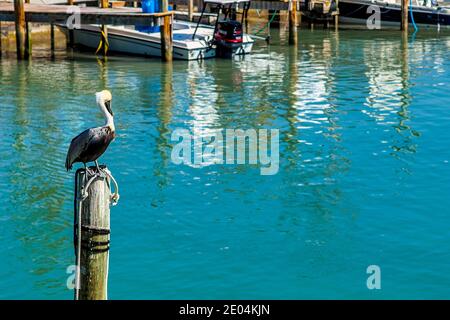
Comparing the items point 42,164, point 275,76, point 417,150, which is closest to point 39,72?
point 275,76

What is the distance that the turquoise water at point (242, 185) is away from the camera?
13961 mm

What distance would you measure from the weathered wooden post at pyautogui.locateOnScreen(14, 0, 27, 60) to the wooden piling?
21060 millimetres

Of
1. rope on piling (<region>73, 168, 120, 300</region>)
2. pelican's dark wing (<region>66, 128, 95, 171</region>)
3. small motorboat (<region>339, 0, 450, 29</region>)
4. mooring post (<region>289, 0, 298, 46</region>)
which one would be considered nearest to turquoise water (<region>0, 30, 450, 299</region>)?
pelican's dark wing (<region>66, 128, 95, 171</region>)

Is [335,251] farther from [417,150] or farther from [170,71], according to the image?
[170,71]

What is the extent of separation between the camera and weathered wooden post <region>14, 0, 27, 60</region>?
30.0 m

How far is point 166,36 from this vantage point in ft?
101

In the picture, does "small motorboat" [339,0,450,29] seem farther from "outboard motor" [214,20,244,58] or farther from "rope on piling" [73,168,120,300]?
"rope on piling" [73,168,120,300]

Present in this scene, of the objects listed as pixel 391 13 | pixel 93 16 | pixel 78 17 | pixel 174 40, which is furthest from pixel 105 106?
pixel 391 13

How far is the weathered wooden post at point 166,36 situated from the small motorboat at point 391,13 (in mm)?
15067

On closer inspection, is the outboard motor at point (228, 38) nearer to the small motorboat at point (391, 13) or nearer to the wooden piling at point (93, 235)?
the small motorboat at point (391, 13)

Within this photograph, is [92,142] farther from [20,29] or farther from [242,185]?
[20,29]

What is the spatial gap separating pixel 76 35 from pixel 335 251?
72.8 feet

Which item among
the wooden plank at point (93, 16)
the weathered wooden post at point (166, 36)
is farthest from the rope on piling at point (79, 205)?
Result: the weathered wooden post at point (166, 36)

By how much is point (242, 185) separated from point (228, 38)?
15026 millimetres
